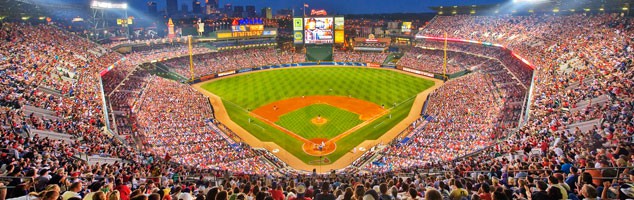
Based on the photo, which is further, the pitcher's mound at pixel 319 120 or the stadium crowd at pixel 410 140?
the pitcher's mound at pixel 319 120

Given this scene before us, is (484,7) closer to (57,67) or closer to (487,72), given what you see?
(487,72)

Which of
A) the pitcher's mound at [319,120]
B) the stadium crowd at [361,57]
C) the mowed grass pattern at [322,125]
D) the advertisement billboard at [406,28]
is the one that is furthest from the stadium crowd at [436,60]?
the pitcher's mound at [319,120]

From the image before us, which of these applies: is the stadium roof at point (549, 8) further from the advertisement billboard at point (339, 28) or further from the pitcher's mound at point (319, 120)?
the pitcher's mound at point (319, 120)

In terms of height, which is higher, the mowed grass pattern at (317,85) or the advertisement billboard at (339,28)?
the advertisement billboard at (339,28)

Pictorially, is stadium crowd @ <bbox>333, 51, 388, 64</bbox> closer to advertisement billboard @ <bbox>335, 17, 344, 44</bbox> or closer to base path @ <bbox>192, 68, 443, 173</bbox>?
advertisement billboard @ <bbox>335, 17, 344, 44</bbox>

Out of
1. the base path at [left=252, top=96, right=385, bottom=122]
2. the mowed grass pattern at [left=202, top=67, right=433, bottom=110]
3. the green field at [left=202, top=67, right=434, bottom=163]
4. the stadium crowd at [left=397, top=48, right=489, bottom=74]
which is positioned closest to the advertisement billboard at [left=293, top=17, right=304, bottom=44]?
the green field at [left=202, top=67, right=434, bottom=163]

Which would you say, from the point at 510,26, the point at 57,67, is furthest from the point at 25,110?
the point at 510,26
